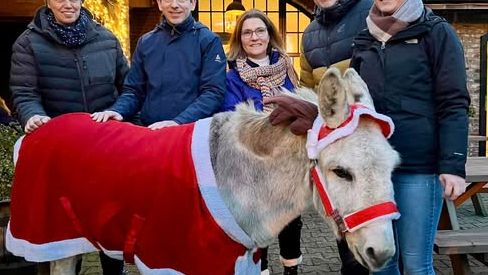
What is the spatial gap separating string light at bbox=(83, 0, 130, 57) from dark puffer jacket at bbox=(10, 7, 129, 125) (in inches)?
152

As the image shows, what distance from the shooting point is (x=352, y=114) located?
227cm

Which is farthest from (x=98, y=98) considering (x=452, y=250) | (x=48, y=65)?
(x=452, y=250)

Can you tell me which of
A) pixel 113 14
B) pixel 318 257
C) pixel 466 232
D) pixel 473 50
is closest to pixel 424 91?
pixel 466 232

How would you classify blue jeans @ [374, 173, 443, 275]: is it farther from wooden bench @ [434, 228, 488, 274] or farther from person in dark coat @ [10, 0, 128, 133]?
person in dark coat @ [10, 0, 128, 133]

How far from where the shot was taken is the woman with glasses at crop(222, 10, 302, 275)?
3.72m

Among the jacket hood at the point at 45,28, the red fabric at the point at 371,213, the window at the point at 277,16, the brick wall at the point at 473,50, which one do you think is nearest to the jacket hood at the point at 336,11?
the jacket hood at the point at 45,28

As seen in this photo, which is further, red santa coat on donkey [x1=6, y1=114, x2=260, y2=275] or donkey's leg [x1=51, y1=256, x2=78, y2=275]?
donkey's leg [x1=51, y1=256, x2=78, y2=275]

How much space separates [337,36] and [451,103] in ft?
3.13

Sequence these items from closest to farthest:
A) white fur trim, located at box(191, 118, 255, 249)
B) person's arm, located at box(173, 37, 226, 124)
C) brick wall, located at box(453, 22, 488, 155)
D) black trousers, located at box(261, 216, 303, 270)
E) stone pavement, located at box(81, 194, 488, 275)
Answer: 1. white fur trim, located at box(191, 118, 255, 249)
2. person's arm, located at box(173, 37, 226, 124)
3. black trousers, located at box(261, 216, 303, 270)
4. stone pavement, located at box(81, 194, 488, 275)
5. brick wall, located at box(453, 22, 488, 155)

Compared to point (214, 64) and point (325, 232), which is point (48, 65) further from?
point (325, 232)

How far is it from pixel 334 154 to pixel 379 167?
18 cm

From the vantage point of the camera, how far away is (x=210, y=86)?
11.1 feet

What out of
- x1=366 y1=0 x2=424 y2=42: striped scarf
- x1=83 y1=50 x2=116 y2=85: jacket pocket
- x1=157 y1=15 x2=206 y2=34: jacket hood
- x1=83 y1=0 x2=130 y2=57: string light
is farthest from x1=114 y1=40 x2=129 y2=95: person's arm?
x1=83 y1=0 x2=130 y2=57: string light

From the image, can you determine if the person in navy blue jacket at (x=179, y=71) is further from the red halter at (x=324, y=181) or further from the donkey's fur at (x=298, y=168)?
the red halter at (x=324, y=181)
